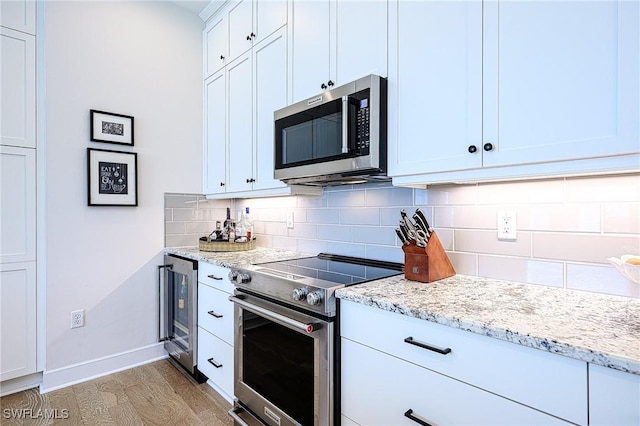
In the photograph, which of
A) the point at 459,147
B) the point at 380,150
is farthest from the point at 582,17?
the point at 380,150

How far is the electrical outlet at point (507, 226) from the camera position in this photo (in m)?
1.45

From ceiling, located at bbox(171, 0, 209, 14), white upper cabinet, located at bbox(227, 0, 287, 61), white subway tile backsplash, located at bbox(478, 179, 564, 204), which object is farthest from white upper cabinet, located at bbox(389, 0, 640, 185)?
ceiling, located at bbox(171, 0, 209, 14)

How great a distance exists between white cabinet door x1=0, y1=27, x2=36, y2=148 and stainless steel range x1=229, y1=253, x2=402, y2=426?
1767 millimetres

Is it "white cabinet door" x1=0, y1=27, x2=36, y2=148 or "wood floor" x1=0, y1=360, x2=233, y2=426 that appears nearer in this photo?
"wood floor" x1=0, y1=360, x2=233, y2=426

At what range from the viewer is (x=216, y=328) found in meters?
2.18

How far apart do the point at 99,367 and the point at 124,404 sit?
1.86 feet

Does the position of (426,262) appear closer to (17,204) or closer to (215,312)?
(215,312)

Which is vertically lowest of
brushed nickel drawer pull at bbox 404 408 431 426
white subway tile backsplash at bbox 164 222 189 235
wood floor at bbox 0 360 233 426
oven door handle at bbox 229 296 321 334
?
wood floor at bbox 0 360 233 426

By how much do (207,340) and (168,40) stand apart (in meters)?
2.44

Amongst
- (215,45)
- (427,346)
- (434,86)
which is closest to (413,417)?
(427,346)

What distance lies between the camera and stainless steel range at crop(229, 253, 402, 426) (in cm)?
139

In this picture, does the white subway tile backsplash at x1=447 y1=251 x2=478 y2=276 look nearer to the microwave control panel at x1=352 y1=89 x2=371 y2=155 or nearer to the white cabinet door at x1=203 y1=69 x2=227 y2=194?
the microwave control panel at x1=352 y1=89 x2=371 y2=155

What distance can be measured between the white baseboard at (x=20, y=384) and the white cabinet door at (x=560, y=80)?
10.3 feet

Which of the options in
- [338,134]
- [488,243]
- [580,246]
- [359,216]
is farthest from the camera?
[359,216]
